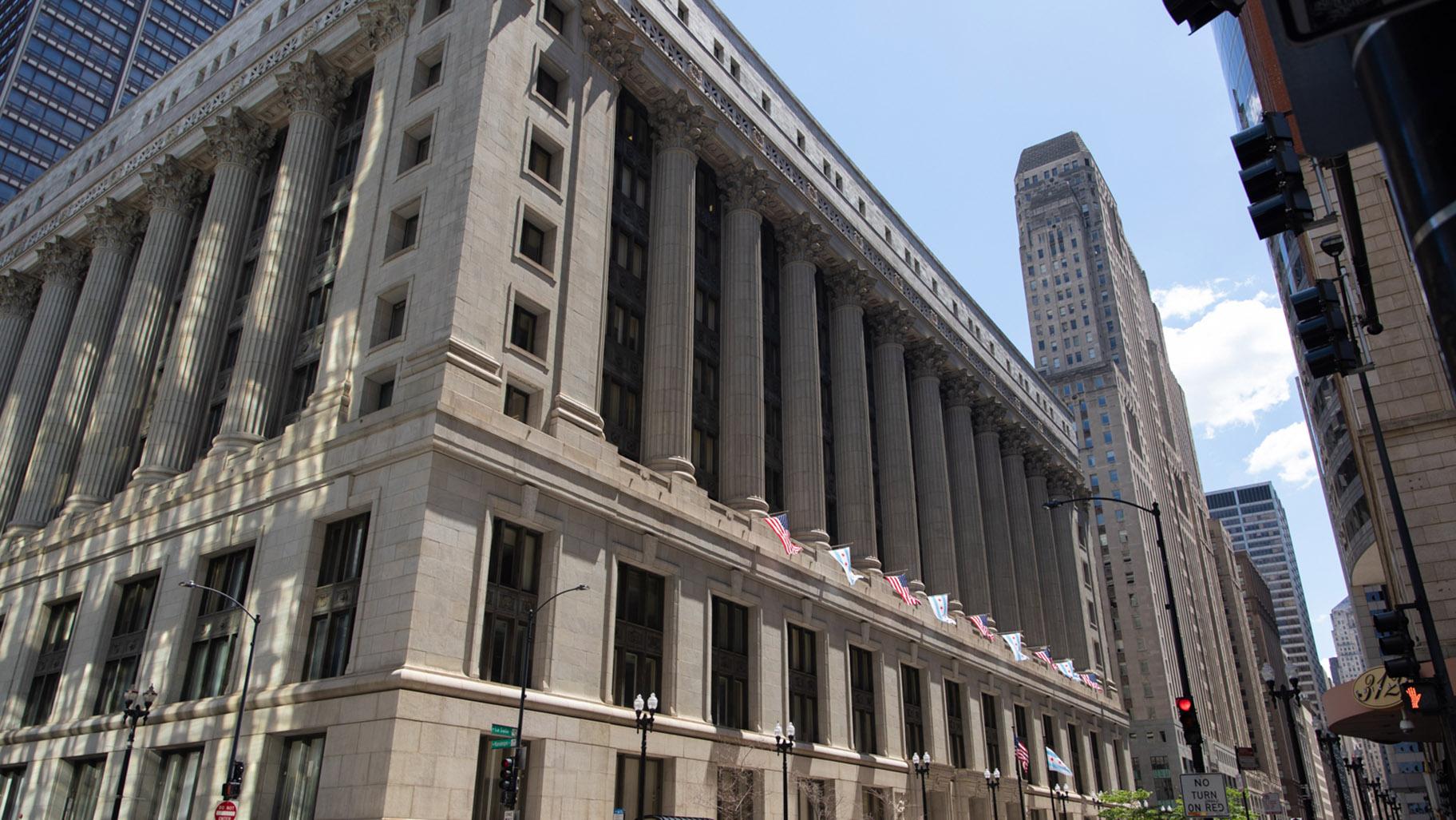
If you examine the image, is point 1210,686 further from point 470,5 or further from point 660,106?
point 470,5

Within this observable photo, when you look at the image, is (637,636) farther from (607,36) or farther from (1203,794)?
(607,36)

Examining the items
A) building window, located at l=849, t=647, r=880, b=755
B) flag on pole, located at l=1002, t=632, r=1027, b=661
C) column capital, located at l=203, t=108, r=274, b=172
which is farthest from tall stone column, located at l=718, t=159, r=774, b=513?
flag on pole, located at l=1002, t=632, r=1027, b=661

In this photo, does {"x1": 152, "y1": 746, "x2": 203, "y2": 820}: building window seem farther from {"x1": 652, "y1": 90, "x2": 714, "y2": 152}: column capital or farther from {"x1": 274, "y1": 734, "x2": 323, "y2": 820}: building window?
{"x1": 652, "y1": 90, "x2": 714, "y2": 152}: column capital

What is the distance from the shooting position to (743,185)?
5453cm

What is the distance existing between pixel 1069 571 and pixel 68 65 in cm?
12979

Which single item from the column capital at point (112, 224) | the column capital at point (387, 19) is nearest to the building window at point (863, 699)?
the column capital at point (387, 19)

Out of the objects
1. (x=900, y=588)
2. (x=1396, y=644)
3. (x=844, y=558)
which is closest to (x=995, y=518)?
(x=900, y=588)

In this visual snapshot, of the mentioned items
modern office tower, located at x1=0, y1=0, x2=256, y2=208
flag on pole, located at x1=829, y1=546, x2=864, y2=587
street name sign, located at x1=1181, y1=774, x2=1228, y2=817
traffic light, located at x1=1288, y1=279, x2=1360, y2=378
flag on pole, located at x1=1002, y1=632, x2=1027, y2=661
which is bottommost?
street name sign, located at x1=1181, y1=774, x2=1228, y2=817

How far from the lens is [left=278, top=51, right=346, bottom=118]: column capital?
4719 cm

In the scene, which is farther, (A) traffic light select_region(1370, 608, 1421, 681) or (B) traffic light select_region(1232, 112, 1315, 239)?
(A) traffic light select_region(1370, 608, 1421, 681)

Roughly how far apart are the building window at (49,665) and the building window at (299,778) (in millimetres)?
17462

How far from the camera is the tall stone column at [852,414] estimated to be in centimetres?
5759

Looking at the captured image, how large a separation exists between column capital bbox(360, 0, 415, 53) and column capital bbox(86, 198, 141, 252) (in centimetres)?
2386

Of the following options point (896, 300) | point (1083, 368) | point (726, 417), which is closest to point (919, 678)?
point (726, 417)
